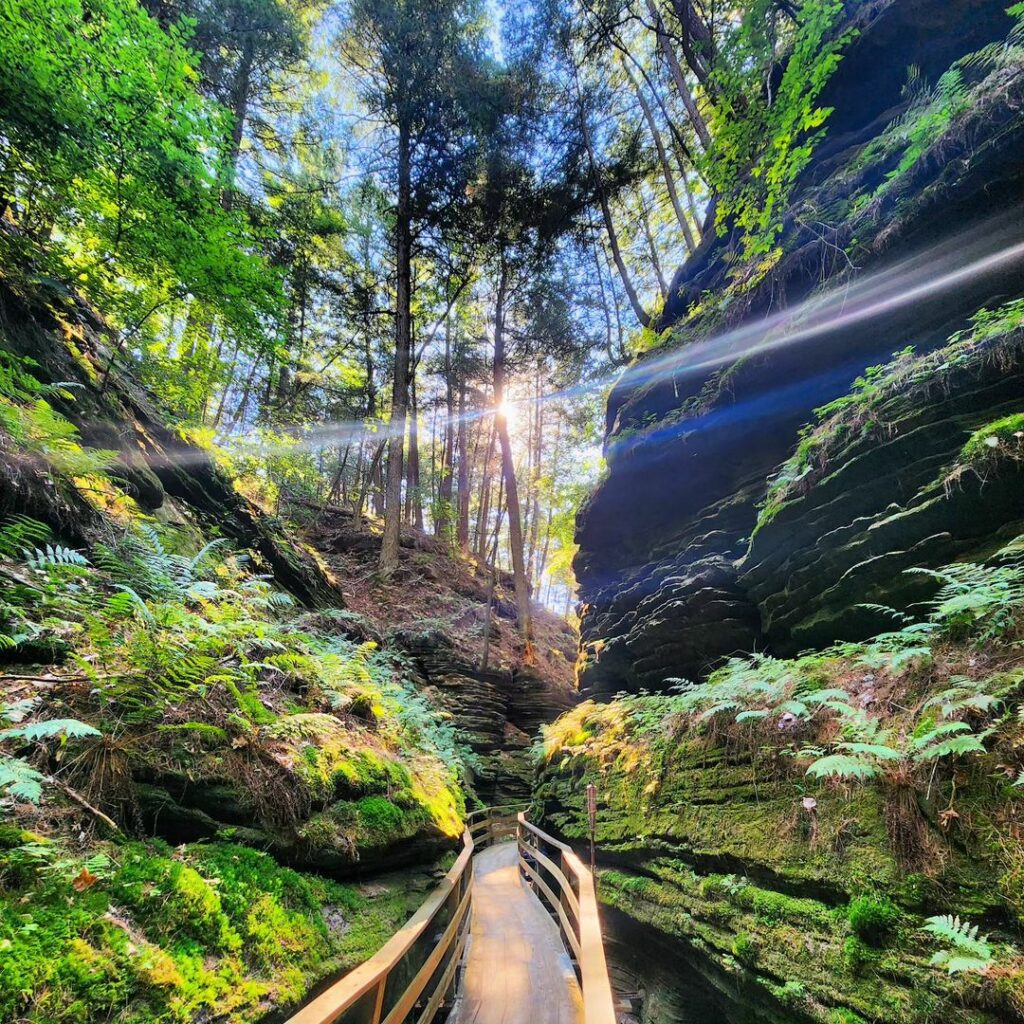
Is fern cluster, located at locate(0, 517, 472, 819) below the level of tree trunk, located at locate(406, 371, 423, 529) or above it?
below

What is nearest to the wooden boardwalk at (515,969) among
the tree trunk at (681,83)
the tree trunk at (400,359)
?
the tree trunk at (400,359)

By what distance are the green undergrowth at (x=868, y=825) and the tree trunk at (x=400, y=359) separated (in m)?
11.2

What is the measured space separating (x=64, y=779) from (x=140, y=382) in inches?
298

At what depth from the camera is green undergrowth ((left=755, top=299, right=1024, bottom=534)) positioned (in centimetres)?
454

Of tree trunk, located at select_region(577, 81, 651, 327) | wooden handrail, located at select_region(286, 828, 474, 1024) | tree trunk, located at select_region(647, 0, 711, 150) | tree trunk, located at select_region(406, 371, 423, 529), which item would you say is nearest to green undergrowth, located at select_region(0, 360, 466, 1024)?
wooden handrail, located at select_region(286, 828, 474, 1024)

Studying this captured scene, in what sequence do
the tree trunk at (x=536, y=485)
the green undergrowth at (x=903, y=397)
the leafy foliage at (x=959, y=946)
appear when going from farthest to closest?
the tree trunk at (x=536, y=485)
the green undergrowth at (x=903, y=397)
the leafy foliage at (x=959, y=946)

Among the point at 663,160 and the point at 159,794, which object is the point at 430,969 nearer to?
the point at 159,794

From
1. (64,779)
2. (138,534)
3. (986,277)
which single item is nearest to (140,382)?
(138,534)

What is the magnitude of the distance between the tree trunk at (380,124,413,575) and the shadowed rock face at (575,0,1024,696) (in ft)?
19.9

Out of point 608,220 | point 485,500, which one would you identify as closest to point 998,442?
point 608,220

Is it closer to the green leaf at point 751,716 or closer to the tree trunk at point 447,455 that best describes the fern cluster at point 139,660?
the green leaf at point 751,716

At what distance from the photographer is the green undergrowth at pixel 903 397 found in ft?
14.9

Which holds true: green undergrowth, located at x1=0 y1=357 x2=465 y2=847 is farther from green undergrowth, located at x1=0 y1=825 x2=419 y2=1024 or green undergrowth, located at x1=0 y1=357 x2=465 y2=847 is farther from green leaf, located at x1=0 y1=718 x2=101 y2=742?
green undergrowth, located at x1=0 y1=825 x2=419 y2=1024

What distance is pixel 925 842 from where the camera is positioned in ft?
9.50
